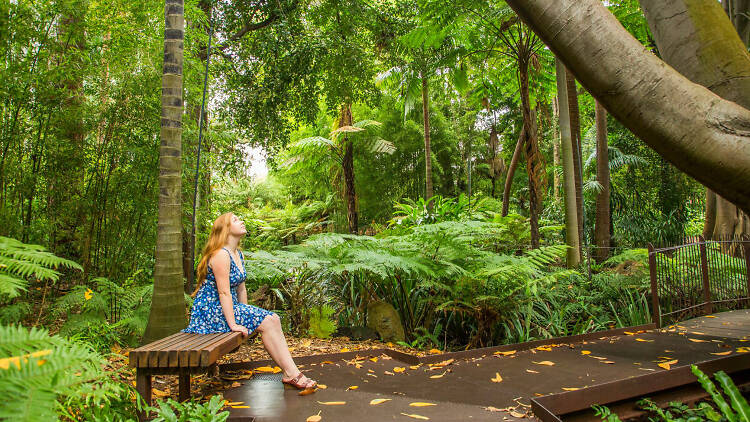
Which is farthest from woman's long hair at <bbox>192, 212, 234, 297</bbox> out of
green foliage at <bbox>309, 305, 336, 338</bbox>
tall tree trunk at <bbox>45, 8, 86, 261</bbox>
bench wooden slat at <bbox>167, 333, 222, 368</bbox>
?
tall tree trunk at <bbox>45, 8, 86, 261</bbox>

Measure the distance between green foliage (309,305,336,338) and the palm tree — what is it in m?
6.24

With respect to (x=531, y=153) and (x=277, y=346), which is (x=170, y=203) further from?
(x=531, y=153)

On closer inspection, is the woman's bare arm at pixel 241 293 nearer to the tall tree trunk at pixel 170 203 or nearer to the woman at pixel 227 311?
the woman at pixel 227 311

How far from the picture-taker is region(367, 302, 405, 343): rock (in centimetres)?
538

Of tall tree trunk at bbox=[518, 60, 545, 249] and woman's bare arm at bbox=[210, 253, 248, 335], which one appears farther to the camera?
tall tree trunk at bbox=[518, 60, 545, 249]

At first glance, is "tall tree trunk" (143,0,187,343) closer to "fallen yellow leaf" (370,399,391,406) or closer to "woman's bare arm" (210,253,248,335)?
"woman's bare arm" (210,253,248,335)

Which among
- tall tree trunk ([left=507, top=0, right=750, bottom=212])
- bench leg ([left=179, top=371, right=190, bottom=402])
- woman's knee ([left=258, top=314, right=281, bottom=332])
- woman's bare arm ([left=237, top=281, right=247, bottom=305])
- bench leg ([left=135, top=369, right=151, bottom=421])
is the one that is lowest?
bench leg ([left=179, top=371, right=190, bottom=402])

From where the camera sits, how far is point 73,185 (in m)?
5.28

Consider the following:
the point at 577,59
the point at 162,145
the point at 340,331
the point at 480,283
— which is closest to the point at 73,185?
the point at 162,145

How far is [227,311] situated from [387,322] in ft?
7.92

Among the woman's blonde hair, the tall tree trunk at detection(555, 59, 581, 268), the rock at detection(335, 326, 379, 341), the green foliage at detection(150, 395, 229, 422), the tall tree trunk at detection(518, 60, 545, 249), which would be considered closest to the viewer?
the green foliage at detection(150, 395, 229, 422)

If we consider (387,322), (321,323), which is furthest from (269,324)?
(387,322)

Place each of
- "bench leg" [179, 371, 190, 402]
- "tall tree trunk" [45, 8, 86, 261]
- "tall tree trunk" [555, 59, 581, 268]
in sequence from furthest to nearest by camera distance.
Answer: "tall tree trunk" [555, 59, 581, 268] < "tall tree trunk" [45, 8, 86, 261] < "bench leg" [179, 371, 190, 402]

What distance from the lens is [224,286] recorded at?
3496 mm
